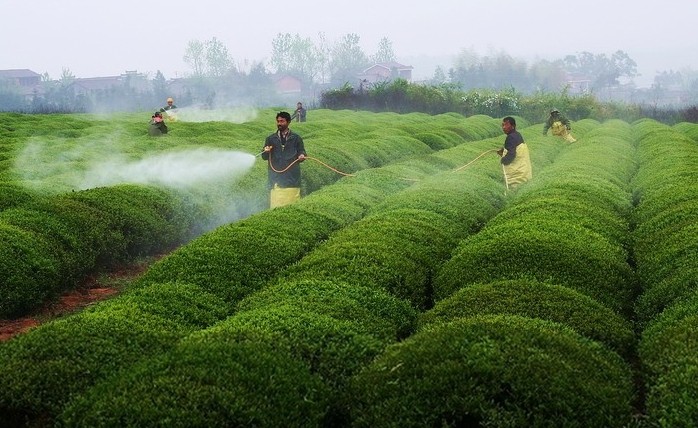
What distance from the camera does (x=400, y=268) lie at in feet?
35.9

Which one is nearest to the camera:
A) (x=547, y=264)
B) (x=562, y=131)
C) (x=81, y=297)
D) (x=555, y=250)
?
(x=547, y=264)

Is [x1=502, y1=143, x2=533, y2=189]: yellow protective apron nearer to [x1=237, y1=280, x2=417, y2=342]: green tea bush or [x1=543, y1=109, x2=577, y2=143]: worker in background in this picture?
[x1=237, y1=280, x2=417, y2=342]: green tea bush

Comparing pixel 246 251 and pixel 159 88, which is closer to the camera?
pixel 246 251

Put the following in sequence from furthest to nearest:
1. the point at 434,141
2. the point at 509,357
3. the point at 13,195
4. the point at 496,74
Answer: the point at 496,74
the point at 434,141
the point at 13,195
the point at 509,357

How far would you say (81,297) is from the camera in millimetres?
12891

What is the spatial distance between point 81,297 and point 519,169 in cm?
1051

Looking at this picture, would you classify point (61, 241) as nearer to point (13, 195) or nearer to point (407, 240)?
point (13, 195)

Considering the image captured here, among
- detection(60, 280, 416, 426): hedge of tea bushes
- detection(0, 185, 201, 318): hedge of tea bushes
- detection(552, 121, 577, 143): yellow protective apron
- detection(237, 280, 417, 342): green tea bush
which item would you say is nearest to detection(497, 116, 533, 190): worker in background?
detection(0, 185, 201, 318): hedge of tea bushes

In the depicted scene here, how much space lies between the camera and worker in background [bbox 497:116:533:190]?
17.9 metres

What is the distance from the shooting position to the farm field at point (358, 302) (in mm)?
6672

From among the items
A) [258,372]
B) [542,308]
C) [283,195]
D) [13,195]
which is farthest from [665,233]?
[13,195]

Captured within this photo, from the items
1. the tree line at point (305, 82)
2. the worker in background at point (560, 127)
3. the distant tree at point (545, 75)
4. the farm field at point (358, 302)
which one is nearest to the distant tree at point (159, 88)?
the tree line at point (305, 82)

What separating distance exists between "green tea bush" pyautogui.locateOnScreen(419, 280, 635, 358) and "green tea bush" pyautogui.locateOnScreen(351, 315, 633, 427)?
0.70 m

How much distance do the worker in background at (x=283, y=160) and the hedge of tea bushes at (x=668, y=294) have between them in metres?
6.77
